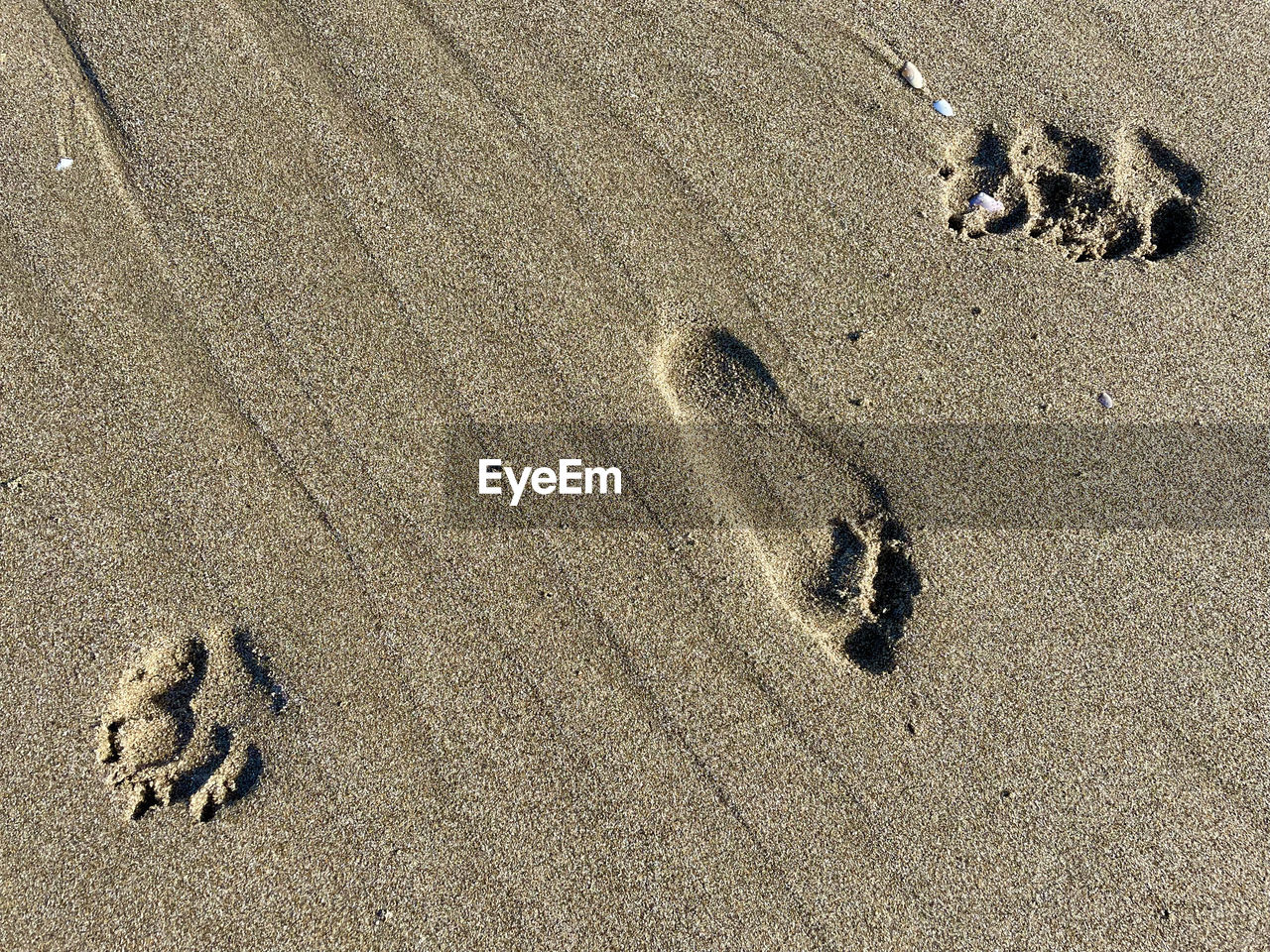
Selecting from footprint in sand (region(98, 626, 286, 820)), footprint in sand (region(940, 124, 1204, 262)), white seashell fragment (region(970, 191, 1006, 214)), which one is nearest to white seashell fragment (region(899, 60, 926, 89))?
footprint in sand (region(940, 124, 1204, 262))

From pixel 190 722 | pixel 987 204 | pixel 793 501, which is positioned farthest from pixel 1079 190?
pixel 190 722

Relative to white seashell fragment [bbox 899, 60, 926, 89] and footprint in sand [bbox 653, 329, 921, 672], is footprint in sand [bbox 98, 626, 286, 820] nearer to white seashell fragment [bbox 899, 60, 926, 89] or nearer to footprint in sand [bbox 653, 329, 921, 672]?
footprint in sand [bbox 653, 329, 921, 672]

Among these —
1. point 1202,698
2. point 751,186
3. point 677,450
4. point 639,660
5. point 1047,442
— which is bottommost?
point 639,660

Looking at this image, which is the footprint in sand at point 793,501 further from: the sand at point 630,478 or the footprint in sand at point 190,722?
the footprint in sand at point 190,722

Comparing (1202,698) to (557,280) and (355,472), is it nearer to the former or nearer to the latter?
(557,280)

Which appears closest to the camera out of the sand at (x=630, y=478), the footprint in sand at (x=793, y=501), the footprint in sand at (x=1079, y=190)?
the sand at (x=630, y=478)

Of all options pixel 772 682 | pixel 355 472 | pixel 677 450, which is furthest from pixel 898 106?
pixel 355 472

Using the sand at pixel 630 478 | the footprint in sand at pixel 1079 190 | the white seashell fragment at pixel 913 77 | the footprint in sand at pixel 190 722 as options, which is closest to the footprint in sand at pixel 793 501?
the sand at pixel 630 478
